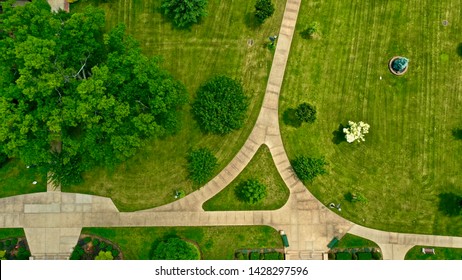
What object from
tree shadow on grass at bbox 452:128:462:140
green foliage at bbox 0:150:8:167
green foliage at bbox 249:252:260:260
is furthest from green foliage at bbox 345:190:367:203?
green foliage at bbox 0:150:8:167

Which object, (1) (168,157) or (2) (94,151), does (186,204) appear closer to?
(1) (168,157)

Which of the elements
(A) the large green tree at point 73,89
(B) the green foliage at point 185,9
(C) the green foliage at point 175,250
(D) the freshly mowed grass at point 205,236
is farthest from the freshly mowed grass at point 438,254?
(B) the green foliage at point 185,9

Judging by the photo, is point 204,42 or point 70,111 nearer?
point 70,111

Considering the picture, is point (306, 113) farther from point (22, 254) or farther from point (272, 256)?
point (22, 254)

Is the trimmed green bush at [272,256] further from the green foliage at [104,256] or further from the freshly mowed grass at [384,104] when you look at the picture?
the green foliage at [104,256]

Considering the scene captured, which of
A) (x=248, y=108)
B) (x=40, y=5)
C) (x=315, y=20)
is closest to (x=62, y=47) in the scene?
(x=40, y=5)

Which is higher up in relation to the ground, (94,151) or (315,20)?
(315,20)
